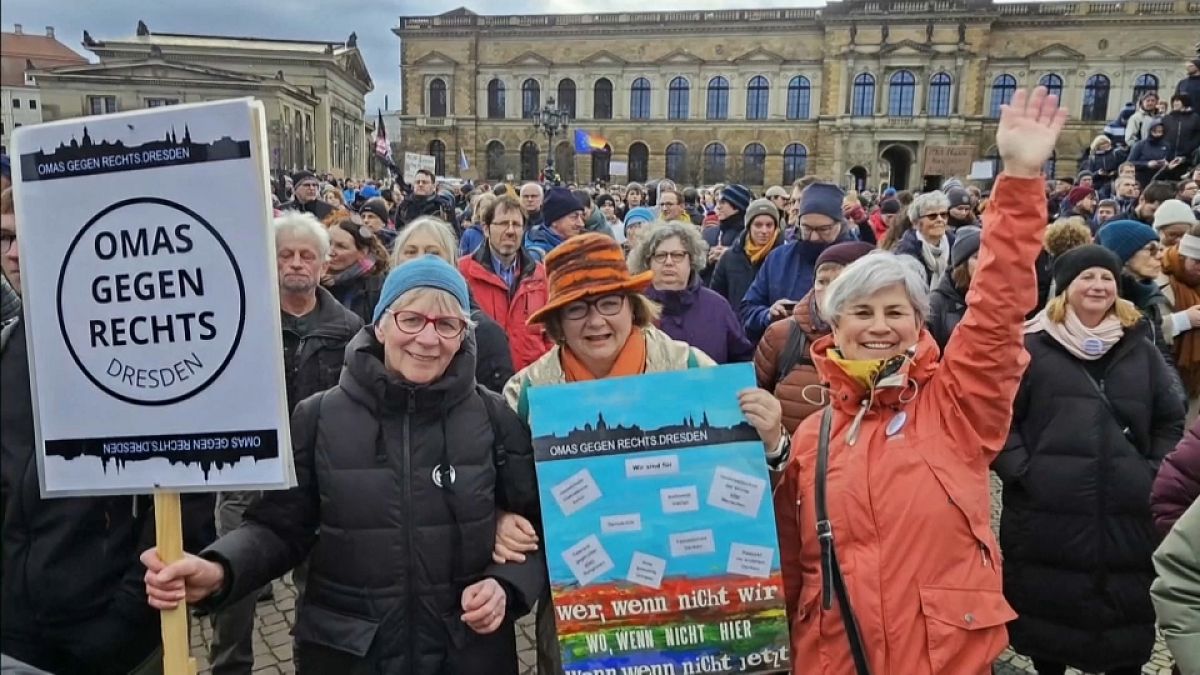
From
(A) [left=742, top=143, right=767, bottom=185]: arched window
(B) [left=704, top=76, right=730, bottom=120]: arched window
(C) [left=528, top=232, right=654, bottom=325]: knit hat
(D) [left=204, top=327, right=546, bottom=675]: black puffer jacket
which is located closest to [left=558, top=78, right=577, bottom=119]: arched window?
(B) [left=704, top=76, right=730, bottom=120]: arched window

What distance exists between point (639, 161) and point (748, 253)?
54077 mm

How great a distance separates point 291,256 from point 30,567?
1.85 m

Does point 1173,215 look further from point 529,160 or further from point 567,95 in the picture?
point 529,160

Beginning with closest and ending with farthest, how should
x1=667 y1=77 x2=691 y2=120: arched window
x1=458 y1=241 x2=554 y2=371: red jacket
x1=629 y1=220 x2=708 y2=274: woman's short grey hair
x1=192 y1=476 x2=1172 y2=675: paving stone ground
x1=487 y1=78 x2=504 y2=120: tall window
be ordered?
x1=192 y1=476 x2=1172 y2=675: paving stone ground < x1=629 y1=220 x2=708 y2=274: woman's short grey hair < x1=458 y1=241 x2=554 y2=371: red jacket < x1=667 y1=77 x2=691 y2=120: arched window < x1=487 y1=78 x2=504 y2=120: tall window

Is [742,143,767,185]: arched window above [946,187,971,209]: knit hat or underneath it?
above

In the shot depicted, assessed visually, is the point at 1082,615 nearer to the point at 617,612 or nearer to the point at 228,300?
the point at 617,612

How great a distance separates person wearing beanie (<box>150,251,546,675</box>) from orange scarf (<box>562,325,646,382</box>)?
1.31ft

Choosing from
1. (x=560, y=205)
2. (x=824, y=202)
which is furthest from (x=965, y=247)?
(x=560, y=205)

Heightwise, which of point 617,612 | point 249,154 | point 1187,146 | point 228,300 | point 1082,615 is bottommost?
point 1082,615

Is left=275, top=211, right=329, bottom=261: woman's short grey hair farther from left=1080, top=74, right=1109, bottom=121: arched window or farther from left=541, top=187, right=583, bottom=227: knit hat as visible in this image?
left=1080, top=74, right=1109, bottom=121: arched window

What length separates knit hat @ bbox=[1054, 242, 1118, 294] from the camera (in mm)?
3105

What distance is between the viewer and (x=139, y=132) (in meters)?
1.63

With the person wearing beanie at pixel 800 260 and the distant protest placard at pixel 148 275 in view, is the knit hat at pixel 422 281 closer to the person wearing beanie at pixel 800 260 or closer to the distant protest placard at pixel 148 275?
the distant protest placard at pixel 148 275

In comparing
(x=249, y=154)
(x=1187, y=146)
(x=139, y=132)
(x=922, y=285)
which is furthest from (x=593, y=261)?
(x=1187, y=146)
